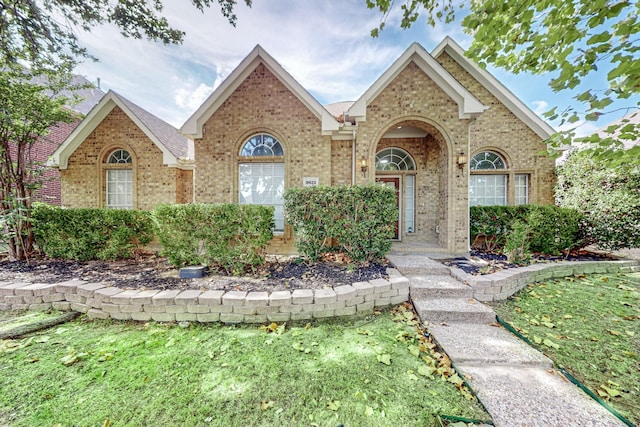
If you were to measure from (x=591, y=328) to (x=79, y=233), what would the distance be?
430 inches

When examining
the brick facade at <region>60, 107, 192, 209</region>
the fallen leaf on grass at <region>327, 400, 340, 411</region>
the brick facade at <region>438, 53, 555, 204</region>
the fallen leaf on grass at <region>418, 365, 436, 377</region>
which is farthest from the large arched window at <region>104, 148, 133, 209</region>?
the brick facade at <region>438, 53, 555, 204</region>

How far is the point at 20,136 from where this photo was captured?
571 centimetres

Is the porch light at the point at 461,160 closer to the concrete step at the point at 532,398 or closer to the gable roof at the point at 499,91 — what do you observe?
the gable roof at the point at 499,91

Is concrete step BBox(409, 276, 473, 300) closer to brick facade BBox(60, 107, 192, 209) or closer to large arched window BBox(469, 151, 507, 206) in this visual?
large arched window BBox(469, 151, 507, 206)

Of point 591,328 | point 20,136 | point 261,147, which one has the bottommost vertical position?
point 591,328

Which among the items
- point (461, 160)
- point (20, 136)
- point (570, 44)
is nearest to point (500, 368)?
point (570, 44)

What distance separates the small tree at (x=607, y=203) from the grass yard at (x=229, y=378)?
749 cm

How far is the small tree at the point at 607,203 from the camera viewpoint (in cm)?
623

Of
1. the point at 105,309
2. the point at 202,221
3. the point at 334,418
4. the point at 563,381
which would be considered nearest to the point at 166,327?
the point at 105,309

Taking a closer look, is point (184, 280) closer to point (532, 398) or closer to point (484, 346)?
point (484, 346)

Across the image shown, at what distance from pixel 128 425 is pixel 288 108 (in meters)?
7.65

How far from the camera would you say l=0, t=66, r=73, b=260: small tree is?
530cm

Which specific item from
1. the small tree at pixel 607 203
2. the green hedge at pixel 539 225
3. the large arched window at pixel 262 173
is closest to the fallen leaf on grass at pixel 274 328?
the large arched window at pixel 262 173

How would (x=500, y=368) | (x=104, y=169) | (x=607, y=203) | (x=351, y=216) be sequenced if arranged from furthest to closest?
(x=104, y=169), (x=607, y=203), (x=351, y=216), (x=500, y=368)
